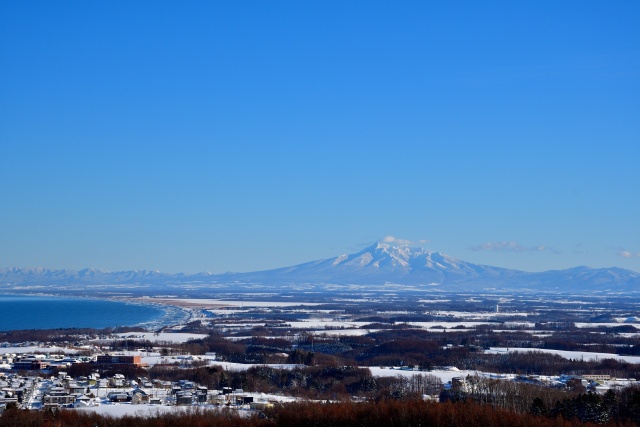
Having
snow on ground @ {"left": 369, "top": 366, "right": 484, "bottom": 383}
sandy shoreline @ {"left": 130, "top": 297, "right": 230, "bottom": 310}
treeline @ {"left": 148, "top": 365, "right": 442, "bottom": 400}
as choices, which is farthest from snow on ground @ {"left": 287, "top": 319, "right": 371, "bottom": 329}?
treeline @ {"left": 148, "top": 365, "right": 442, "bottom": 400}

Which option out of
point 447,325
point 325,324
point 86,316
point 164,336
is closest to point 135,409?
point 164,336

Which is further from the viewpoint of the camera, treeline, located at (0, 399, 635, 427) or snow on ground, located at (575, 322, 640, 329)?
snow on ground, located at (575, 322, 640, 329)

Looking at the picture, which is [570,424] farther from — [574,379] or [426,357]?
[426,357]

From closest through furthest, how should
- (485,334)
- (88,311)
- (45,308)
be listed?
(485,334) → (88,311) → (45,308)

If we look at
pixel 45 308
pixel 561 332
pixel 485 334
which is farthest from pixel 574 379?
pixel 45 308

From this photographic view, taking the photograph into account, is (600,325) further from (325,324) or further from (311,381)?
(311,381)

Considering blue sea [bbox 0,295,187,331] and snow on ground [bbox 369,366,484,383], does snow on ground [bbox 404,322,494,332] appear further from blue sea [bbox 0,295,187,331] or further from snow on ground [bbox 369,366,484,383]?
snow on ground [bbox 369,366,484,383]

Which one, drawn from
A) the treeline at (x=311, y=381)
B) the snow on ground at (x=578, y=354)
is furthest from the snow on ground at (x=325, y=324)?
the treeline at (x=311, y=381)
